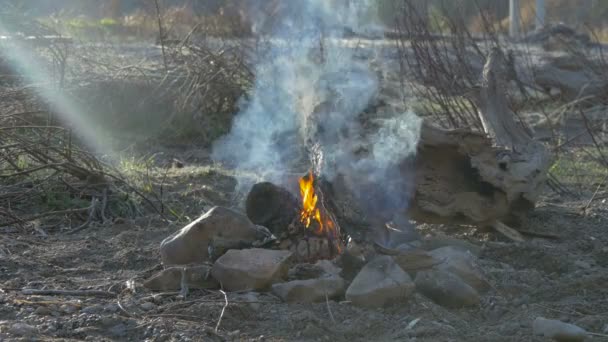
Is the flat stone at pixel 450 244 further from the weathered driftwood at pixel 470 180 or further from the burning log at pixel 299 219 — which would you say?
the burning log at pixel 299 219

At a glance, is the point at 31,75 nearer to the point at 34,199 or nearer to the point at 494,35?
the point at 34,199

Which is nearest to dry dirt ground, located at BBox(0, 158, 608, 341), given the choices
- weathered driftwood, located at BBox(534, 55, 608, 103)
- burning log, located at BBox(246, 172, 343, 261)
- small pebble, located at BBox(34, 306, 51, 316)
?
small pebble, located at BBox(34, 306, 51, 316)

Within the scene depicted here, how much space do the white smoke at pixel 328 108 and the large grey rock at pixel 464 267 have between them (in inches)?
28.1

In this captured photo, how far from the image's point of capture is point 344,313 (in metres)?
3.82

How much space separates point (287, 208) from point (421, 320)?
4.55ft

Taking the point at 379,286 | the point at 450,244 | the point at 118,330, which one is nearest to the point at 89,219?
the point at 450,244

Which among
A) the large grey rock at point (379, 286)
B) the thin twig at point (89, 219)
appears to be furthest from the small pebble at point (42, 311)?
the thin twig at point (89, 219)

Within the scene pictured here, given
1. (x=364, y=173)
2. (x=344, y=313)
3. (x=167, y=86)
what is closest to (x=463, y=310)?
(x=344, y=313)

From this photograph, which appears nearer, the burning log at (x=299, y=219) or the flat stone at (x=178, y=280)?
the flat stone at (x=178, y=280)

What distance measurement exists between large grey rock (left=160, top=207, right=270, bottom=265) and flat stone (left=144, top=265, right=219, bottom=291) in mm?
249

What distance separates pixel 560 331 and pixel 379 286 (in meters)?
0.79

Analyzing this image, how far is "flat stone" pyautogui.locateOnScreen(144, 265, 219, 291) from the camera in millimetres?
4125

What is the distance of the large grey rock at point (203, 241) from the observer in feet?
14.5

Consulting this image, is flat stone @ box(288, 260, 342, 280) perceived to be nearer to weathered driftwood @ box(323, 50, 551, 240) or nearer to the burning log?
the burning log
